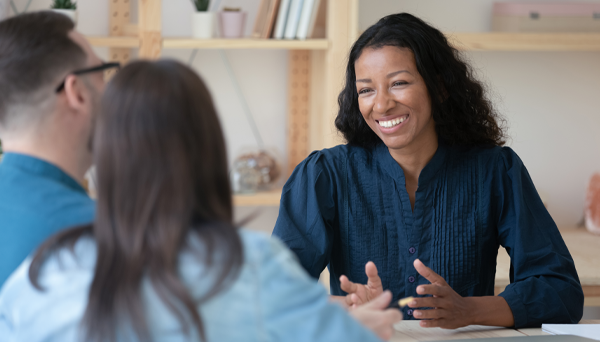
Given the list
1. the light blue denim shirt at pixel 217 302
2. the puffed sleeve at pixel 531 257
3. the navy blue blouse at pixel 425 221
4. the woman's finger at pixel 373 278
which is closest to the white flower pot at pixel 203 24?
the navy blue blouse at pixel 425 221

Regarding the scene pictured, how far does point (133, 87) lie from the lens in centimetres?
65

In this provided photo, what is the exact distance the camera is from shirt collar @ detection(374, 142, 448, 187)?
1.51 metres

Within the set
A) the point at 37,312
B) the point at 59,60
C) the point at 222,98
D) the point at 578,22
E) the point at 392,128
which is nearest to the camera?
the point at 37,312

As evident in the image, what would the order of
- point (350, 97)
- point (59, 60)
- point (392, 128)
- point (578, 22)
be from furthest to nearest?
1. point (578, 22)
2. point (350, 97)
3. point (392, 128)
4. point (59, 60)

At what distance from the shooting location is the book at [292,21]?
2170 millimetres

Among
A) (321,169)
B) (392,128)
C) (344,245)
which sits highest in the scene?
(392,128)

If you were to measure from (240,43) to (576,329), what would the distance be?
1457 mm

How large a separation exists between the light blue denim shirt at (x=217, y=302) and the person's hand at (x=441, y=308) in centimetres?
58

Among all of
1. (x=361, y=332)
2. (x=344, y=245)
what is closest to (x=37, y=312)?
(x=361, y=332)

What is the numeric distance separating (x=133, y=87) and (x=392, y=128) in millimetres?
934

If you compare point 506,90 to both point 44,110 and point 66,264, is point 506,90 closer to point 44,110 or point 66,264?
point 44,110

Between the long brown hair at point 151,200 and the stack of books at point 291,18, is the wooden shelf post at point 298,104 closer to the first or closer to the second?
the stack of books at point 291,18

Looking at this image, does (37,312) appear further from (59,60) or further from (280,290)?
(59,60)

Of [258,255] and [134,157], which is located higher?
[134,157]
